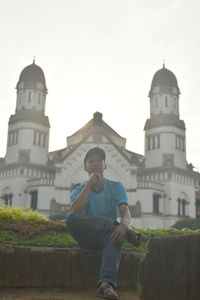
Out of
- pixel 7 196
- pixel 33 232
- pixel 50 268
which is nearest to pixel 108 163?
pixel 7 196

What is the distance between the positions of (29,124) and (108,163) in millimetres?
10437

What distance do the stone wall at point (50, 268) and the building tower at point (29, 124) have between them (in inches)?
1579

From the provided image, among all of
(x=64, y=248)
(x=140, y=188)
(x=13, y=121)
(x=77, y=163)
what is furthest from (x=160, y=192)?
(x=64, y=248)

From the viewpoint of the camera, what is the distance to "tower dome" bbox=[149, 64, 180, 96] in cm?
5016

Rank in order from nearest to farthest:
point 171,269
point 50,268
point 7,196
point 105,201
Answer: point 171,269
point 105,201
point 50,268
point 7,196

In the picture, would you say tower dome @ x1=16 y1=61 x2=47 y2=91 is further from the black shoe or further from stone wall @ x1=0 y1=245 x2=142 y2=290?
the black shoe

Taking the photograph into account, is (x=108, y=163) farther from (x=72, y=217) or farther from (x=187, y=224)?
(x=72, y=217)

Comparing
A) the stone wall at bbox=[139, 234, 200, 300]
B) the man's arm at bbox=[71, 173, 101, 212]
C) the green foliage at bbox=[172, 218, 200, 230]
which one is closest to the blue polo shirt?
the man's arm at bbox=[71, 173, 101, 212]

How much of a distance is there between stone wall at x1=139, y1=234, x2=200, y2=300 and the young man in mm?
581

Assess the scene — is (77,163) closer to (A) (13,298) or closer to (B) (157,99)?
(B) (157,99)

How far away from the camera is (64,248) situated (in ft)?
24.3

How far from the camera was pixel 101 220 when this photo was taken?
20.7ft

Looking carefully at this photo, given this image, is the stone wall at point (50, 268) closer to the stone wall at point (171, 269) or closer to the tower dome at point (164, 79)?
the stone wall at point (171, 269)

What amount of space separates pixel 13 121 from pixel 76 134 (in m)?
10.6
